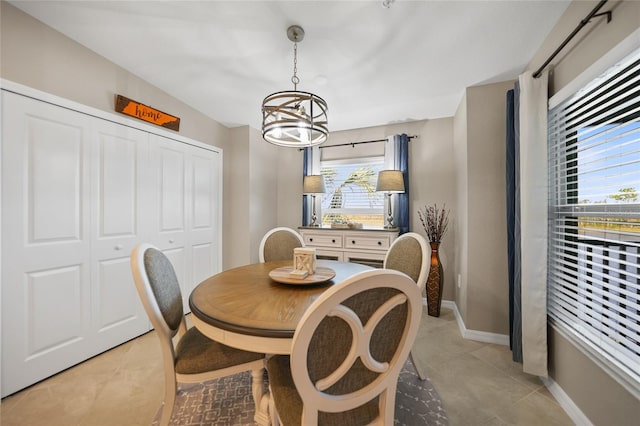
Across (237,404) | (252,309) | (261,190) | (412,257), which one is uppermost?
(261,190)

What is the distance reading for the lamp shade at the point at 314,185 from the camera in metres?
3.53

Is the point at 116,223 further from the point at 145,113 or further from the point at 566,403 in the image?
the point at 566,403

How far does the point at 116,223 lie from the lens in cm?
227

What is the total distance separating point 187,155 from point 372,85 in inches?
88.1

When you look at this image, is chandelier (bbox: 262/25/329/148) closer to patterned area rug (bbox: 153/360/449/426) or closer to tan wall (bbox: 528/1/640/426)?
tan wall (bbox: 528/1/640/426)

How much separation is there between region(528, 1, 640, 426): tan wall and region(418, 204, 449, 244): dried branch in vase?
139cm

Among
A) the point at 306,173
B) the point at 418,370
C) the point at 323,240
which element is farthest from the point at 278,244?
the point at 306,173

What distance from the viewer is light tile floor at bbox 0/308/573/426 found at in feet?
4.81

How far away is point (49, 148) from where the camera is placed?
183 cm

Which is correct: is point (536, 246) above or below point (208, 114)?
below

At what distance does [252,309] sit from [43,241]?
1.84 meters

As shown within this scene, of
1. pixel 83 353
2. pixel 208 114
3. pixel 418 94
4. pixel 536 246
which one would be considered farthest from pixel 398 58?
pixel 83 353

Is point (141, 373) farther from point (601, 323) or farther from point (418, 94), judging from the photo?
point (418, 94)

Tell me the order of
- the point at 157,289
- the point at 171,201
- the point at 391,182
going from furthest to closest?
1. the point at 391,182
2. the point at 171,201
3. the point at 157,289
